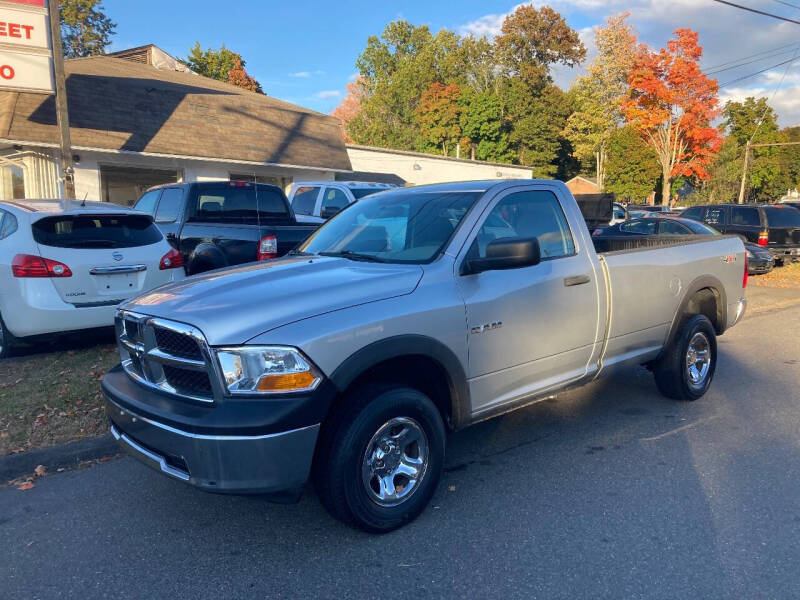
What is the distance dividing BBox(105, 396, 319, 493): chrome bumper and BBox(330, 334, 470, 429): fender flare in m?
0.32

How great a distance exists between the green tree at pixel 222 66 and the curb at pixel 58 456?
46.9 m

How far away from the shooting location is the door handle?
4.26m

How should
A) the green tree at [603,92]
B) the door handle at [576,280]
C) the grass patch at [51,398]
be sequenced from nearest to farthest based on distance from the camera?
the door handle at [576,280], the grass patch at [51,398], the green tree at [603,92]

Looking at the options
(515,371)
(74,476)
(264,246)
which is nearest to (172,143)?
(264,246)

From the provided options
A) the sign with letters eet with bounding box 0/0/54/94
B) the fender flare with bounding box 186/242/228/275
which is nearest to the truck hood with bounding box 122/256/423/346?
the fender flare with bounding box 186/242/228/275

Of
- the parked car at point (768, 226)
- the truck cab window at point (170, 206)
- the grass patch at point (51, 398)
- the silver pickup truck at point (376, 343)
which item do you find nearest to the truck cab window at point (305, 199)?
the truck cab window at point (170, 206)

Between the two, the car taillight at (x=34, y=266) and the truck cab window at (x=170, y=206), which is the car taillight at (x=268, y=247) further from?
the car taillight at (x=34, y=266)

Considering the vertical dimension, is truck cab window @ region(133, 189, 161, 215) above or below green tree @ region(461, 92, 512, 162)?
below

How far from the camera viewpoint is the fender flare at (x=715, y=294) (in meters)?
5.37

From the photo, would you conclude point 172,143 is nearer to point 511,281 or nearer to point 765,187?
point 511,281

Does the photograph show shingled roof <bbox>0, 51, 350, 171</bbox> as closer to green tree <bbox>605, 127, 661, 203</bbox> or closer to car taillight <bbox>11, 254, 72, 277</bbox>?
car taillight <bbox>11, 254, 72, 277</bbox>

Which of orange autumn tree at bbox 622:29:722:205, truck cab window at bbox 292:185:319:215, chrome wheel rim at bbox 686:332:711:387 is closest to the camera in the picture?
chrome wheel rim at bbox 686:332:711:387

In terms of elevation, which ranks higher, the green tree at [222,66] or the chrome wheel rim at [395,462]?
the green tree at [222,66]

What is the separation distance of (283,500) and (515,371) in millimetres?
1709
